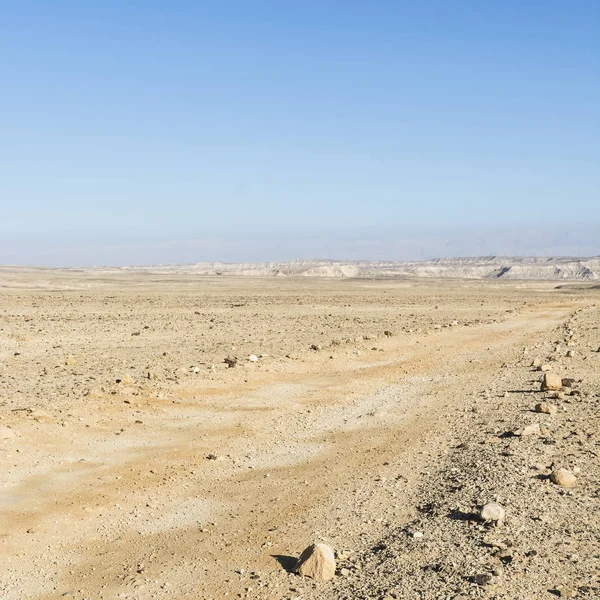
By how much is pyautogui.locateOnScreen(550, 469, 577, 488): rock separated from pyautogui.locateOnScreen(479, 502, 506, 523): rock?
106cm

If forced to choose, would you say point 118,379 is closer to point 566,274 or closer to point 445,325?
point 445,325

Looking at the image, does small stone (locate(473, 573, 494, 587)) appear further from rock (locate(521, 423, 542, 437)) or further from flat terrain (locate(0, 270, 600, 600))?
rock (locate(521, 423, 542, 437))

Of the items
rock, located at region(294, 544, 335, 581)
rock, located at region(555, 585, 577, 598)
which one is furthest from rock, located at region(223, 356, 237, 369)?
rock, located at region(555, 585, 577, 598)

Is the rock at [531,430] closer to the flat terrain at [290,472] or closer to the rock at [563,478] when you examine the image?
the flat terrain at [290,472]

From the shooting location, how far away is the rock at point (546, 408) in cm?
1122

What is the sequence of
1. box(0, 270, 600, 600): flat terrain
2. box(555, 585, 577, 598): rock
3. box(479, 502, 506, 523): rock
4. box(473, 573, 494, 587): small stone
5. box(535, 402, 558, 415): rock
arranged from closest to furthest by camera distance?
box(555, 585, 577, 598): rock → box(473, 573, 494, 587): small stone → box(0, 270, 600, 600): flat terrain → box(479, 502, 506, 523): rock → box(535, 402, 558, 415): rock

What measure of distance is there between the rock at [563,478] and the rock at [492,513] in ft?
3.49

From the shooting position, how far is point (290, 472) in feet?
30.3

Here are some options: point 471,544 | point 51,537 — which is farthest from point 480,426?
point 51,537

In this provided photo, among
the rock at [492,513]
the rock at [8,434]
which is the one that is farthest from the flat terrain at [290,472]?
the rock at [492,513]

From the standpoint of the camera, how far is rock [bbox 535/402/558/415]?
1122 centimetres

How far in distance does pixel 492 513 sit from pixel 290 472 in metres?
2.96

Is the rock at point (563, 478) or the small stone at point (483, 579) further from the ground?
the rock at point (563, 478)

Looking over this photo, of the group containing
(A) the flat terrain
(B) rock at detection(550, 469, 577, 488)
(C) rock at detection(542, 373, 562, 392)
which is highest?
(C) rock at detection(542, 373, 562, 392)
